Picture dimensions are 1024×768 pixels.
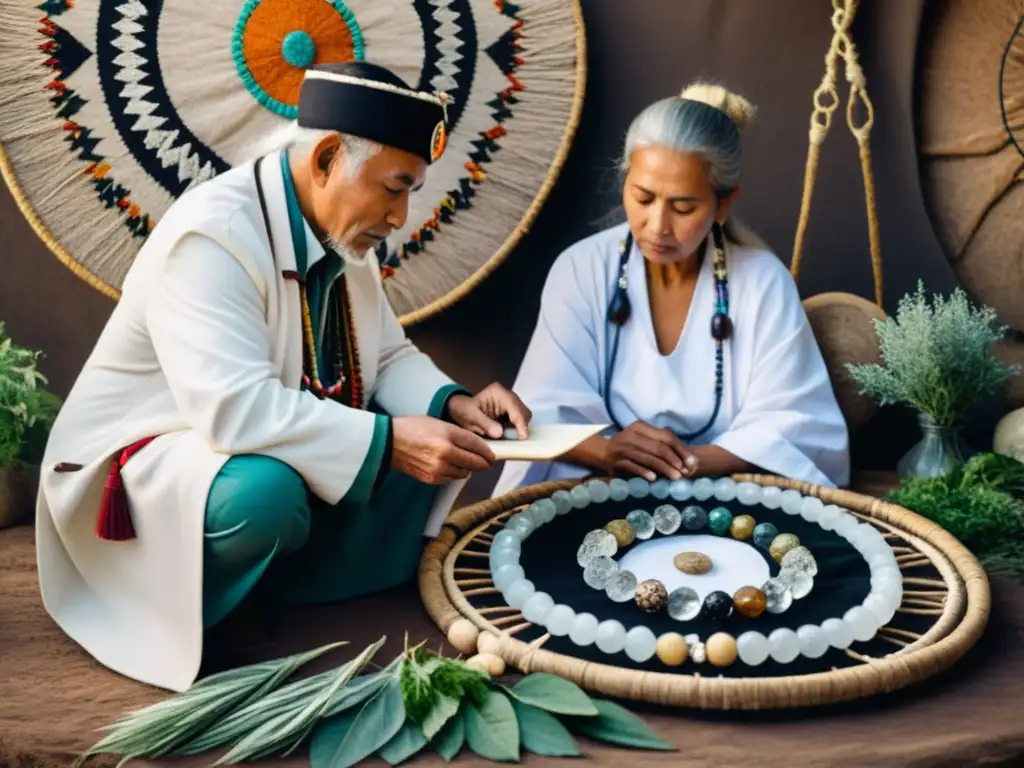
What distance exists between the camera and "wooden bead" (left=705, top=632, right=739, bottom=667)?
1.98 metres

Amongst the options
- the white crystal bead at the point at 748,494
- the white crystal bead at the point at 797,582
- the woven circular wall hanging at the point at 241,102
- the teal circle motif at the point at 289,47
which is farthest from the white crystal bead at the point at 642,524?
the teal circle motif at the point at 289,47

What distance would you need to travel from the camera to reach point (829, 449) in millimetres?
2971

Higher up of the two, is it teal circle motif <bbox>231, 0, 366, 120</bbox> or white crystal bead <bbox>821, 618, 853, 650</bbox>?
teal circle motif <bbox>231, 0, 366, 120</bbox>

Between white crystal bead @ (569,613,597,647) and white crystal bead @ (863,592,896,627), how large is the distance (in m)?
0.51

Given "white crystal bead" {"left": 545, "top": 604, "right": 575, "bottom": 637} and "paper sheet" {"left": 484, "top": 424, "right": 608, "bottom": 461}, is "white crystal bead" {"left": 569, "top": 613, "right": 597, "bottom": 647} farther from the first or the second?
"paper sheet" {"left": 484, "top": 424, "right": 608, "bottom": 461}

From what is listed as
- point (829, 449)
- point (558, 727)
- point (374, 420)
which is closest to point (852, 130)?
point (829, 449)

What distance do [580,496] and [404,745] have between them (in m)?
0.92

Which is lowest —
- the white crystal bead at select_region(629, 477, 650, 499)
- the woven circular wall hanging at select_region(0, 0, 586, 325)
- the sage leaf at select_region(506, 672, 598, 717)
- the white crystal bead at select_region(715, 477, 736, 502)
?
the sage leaf at select_region(506, 672, 598, 717)

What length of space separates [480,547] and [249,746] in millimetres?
819

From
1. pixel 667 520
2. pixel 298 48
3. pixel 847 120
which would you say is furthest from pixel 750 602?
pixel 298 48

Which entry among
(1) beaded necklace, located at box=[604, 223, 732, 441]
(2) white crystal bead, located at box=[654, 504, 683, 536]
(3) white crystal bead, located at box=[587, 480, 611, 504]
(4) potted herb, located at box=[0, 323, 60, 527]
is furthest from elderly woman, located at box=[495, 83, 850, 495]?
(4) potted herb, located at box=[0, 323, 60, 527]

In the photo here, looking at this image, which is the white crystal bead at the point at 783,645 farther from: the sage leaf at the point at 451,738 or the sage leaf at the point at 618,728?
the sage leaf at the point at 451,738

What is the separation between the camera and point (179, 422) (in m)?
2.30

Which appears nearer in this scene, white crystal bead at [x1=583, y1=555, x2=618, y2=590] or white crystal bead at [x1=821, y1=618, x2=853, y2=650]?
white crystal bead at [x1=821, y1=618, x2=853, y2=650]
